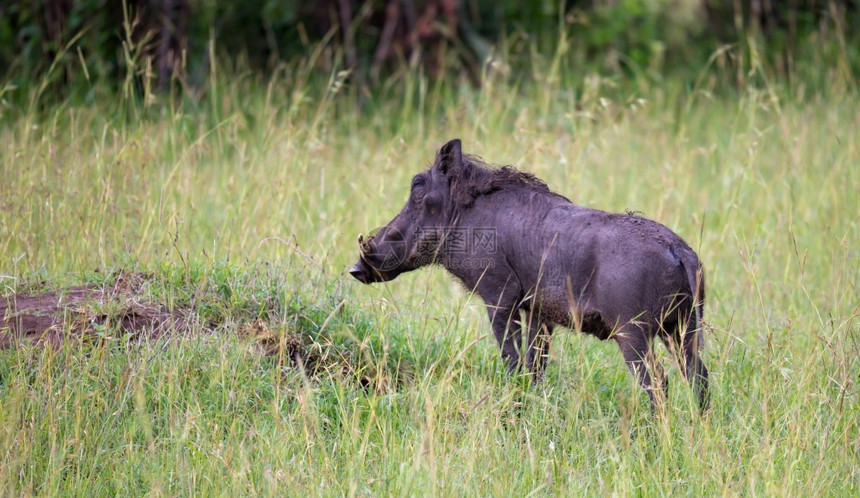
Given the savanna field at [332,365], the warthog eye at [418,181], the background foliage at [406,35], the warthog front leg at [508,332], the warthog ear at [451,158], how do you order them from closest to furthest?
the savanna field at [332,365]
the warthog front leg at [508,332]
the warthog ear at [451,158]
the warthog eye at [418,181]
the background foliage at [406,35]

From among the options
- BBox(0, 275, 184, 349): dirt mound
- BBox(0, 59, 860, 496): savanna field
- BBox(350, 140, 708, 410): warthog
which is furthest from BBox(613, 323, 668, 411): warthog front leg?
BBox(0, 275, 184, 349): dirt mound

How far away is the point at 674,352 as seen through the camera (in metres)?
→ 3.28

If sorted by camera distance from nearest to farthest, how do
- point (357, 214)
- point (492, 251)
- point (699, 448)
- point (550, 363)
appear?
1. point (699, 448)
2. point (492, 251)
3. point (550, 363)
4. point (357, 214)

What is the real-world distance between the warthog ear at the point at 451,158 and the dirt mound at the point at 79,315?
1.32m

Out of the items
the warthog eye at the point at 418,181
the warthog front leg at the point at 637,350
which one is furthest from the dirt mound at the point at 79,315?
the warthog front leg at the point at 637,350

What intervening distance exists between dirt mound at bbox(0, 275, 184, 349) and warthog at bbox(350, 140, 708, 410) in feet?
2.98

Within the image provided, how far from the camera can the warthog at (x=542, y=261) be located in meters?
3.27

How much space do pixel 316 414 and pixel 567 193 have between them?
3.17 metres

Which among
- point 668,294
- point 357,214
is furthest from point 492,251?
point 357,214

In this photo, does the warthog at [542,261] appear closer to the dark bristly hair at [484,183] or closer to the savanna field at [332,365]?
the dark bristly hair at [484,183]

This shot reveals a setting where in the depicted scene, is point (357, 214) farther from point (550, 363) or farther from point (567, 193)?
point (550, 363)

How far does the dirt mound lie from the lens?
12.1 ft

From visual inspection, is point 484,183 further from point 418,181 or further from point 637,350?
point 637,350

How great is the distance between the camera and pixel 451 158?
3.83 metres
